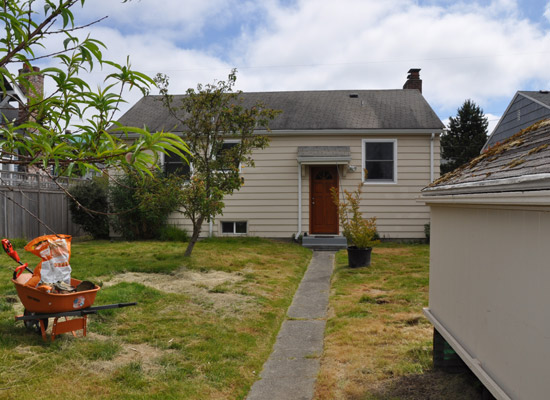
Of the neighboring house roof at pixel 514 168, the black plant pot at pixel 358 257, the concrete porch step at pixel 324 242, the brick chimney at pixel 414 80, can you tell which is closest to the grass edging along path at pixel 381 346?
the black plant pot at pixel 358 257

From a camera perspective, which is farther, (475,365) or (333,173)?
(333,173)

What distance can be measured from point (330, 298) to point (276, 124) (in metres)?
9.03

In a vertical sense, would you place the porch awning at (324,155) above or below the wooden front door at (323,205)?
above

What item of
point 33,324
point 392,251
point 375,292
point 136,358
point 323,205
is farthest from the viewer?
point 323,205

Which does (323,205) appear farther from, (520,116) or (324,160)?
(520,116)

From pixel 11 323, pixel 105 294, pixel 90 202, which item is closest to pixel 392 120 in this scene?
pixel 90 202

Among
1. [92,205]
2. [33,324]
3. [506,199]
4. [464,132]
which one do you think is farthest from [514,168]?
[464,132]

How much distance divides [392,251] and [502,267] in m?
11.0

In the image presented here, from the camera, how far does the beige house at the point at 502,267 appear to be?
255cm

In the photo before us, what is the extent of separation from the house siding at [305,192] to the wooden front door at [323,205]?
27 cm

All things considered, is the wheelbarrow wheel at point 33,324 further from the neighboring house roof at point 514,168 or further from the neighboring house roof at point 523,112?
the neighboring house roof at point 523,112

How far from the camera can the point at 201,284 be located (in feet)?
28.6

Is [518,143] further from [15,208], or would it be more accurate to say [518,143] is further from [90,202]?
[90,202]

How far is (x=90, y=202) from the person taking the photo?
15.9m
